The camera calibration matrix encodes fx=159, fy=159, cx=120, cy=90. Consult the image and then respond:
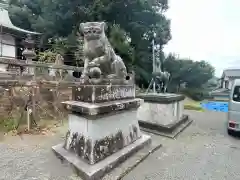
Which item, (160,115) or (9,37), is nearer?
(160,115)

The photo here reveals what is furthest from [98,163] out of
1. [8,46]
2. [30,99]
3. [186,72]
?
[186,72]

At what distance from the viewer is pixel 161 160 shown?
8.75 ft

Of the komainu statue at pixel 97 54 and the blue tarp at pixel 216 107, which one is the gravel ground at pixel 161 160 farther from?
the blue tarp at pixel 216 107

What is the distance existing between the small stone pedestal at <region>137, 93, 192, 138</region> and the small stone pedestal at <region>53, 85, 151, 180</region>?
140 centimetres

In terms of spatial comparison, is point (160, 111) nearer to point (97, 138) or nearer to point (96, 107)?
point (97, 138)

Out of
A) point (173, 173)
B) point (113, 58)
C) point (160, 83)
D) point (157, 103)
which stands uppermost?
point (113, 58)

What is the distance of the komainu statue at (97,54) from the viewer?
2.39m

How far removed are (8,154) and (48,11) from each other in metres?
12.4

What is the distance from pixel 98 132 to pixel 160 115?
7.84 feet

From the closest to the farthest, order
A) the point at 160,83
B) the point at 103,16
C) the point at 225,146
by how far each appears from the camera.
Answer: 1. the point at 225,146
2. the point at 160,83
3. the point at 103,16

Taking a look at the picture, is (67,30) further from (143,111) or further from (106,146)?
(106,146)

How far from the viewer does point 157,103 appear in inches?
167

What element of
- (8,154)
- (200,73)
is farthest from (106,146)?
(200,73)

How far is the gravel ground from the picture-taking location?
2209 millimetres
